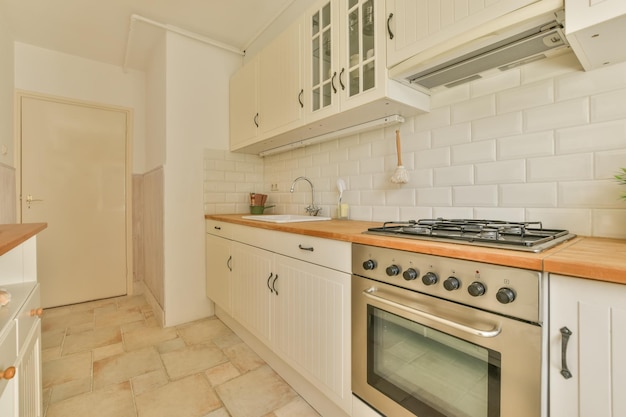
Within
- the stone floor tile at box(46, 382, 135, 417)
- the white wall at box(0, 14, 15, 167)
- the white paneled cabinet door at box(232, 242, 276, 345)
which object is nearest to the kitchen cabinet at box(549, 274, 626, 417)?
the white paneled cabinet door at box(232, 242, 276, 345)

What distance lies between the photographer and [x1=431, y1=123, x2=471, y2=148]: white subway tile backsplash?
144 cm

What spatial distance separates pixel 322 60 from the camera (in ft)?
5.90

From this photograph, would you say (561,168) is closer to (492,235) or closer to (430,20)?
(492,235)

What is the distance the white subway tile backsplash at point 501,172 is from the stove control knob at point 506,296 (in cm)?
72

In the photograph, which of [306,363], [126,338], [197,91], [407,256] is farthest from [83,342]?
[407,256]

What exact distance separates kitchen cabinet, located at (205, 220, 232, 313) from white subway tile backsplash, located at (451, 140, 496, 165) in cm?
163

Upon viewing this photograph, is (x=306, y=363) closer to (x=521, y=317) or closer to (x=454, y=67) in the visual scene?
(x=521, y=317)

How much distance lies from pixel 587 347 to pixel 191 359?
2066 millimetres

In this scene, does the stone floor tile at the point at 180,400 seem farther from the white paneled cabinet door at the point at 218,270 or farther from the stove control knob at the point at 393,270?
the stove control knob at the point at 393,270

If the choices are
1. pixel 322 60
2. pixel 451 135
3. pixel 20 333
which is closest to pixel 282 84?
pixel 322 60

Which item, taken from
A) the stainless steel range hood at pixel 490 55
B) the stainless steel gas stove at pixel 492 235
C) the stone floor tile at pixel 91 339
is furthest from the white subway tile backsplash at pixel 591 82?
the stone floor tile at pixel 91 339

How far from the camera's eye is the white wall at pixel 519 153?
1.09 m

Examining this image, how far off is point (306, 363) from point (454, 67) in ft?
5.03

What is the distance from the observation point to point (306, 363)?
4.78 feet
